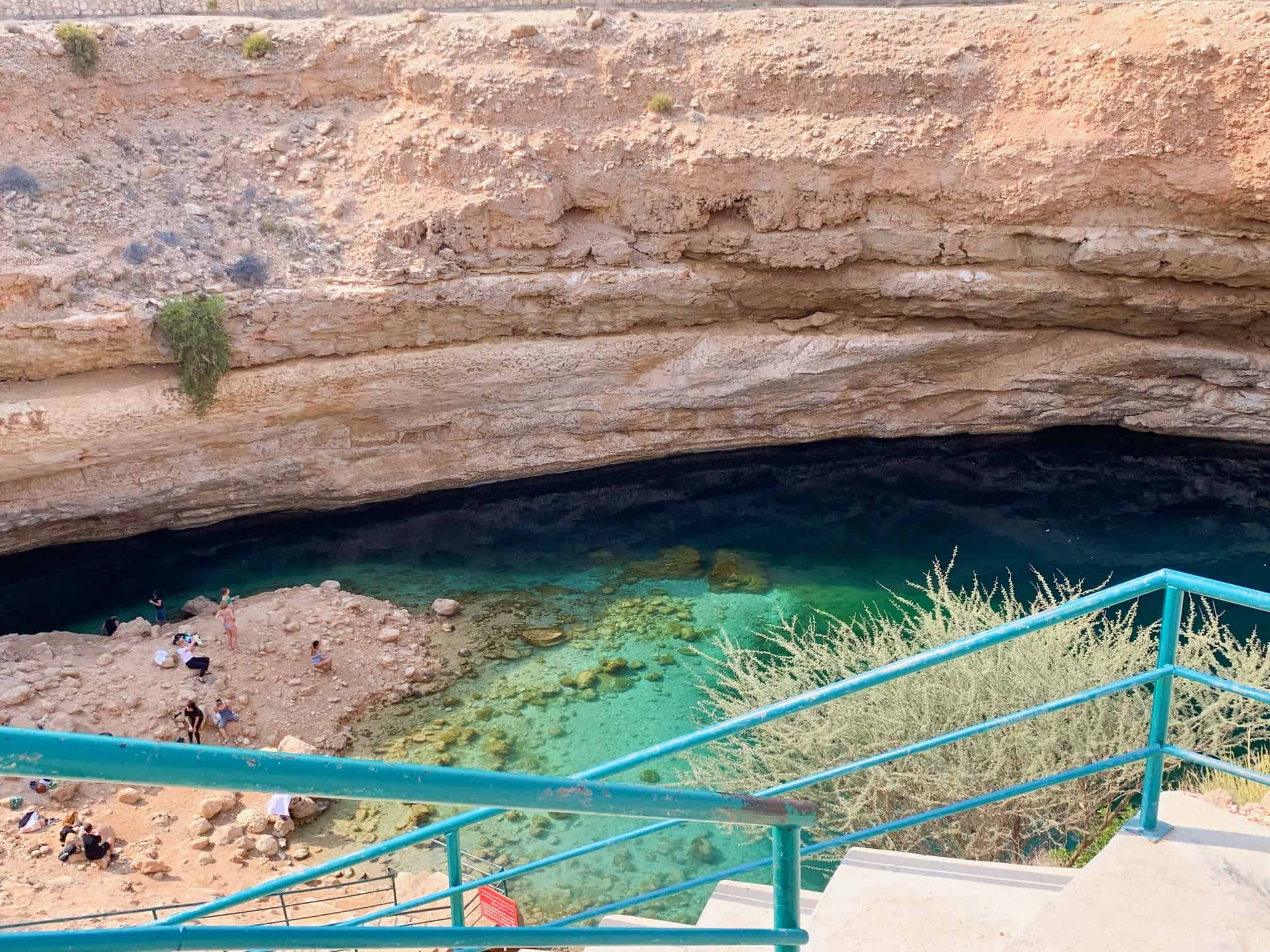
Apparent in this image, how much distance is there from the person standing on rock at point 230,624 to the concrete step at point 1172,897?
10.8 meters

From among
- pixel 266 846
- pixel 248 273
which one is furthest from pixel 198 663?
pixel 248 273

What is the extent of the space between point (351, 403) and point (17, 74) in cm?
603

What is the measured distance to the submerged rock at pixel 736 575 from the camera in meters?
13.7

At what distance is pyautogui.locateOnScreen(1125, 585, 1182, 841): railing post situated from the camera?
121 inches

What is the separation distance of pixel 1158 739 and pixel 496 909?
5.25 m

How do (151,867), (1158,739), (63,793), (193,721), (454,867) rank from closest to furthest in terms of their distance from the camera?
(1158,739)
(454,867)
(151,867)
(63,793)
(193,721)

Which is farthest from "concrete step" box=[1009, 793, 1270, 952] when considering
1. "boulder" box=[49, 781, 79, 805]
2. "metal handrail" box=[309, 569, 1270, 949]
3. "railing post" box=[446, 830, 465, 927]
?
"boulder" box=[49, 781, 79, 805]

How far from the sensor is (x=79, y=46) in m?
14.0

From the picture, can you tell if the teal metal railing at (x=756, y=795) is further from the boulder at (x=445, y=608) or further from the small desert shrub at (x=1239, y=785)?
the boulder at (x=445, y=608)

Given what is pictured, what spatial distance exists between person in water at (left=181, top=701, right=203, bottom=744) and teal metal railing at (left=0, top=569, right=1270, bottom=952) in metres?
7.85

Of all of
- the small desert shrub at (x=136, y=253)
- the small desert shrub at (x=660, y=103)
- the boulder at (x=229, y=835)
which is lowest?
the boulder at (x=229, y=835)

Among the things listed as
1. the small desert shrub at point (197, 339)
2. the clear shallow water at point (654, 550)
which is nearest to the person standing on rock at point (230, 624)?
the clear shallow water at point (654, 550)

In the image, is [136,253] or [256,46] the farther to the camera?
[256,46]

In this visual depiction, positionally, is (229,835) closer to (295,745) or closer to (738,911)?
(295,745)
